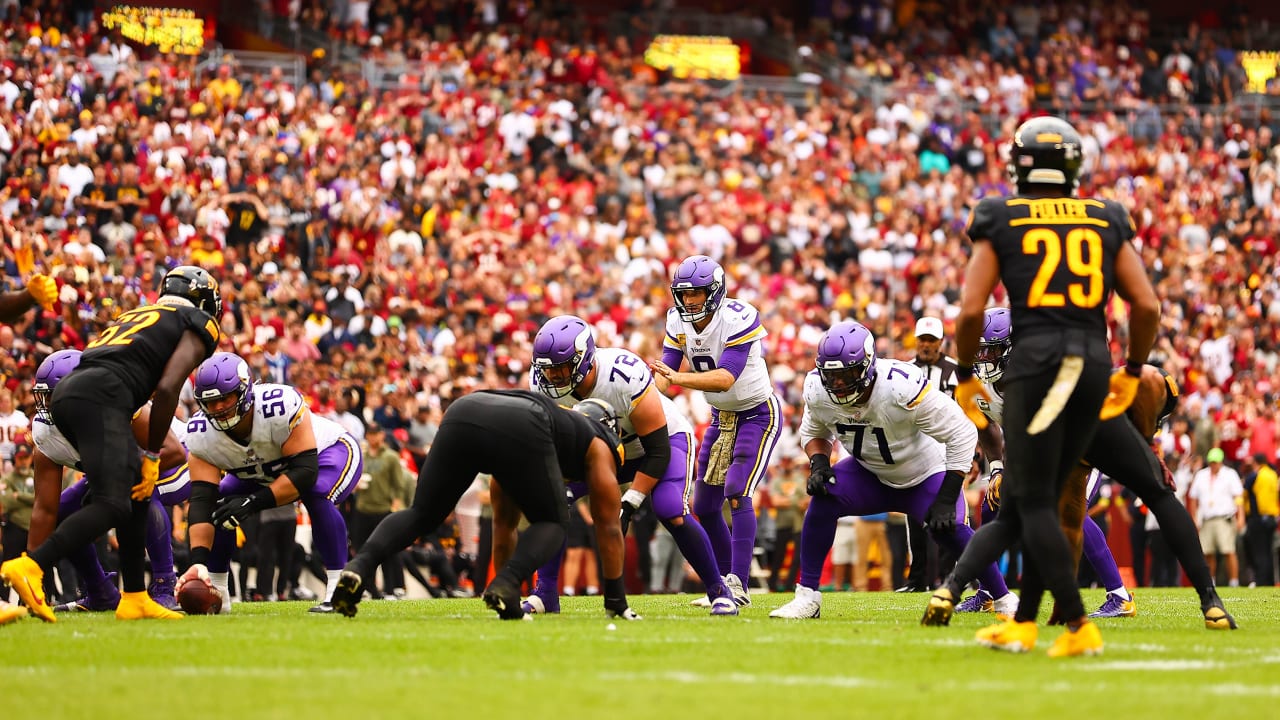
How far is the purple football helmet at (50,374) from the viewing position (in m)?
10.2

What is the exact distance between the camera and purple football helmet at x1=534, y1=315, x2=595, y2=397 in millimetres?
9227

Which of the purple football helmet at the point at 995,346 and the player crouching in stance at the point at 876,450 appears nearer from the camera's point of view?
the player crouching in stance at the point at 876,450

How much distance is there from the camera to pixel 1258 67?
34.2 metres

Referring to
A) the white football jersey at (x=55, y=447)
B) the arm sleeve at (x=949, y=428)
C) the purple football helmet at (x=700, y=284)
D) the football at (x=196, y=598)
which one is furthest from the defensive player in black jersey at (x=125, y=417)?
the arm sleeve at (x=949, y=428)

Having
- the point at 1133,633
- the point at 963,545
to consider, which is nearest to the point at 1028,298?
the point at 1133,633

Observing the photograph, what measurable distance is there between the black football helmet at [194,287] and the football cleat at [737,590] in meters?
3.78

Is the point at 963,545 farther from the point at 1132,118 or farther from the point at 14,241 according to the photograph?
the point at 1132,118

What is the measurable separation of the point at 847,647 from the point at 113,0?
22.0 metres

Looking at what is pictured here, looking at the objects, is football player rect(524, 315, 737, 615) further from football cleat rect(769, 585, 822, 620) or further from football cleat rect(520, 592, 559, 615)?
football cleat rect(769, 585, 822, 620)

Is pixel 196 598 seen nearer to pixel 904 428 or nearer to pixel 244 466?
pixel 244 466

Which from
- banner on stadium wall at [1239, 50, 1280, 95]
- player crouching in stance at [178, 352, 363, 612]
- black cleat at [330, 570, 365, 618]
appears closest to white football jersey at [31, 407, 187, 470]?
player crouching in stance at [178, 352, 363, 612]

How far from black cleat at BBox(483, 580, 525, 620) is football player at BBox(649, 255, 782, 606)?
2587 mm

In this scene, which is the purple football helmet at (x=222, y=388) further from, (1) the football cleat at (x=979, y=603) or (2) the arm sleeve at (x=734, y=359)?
(1) the football cleat at (x=979, y=603)

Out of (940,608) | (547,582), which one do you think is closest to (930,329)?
(547,582)
